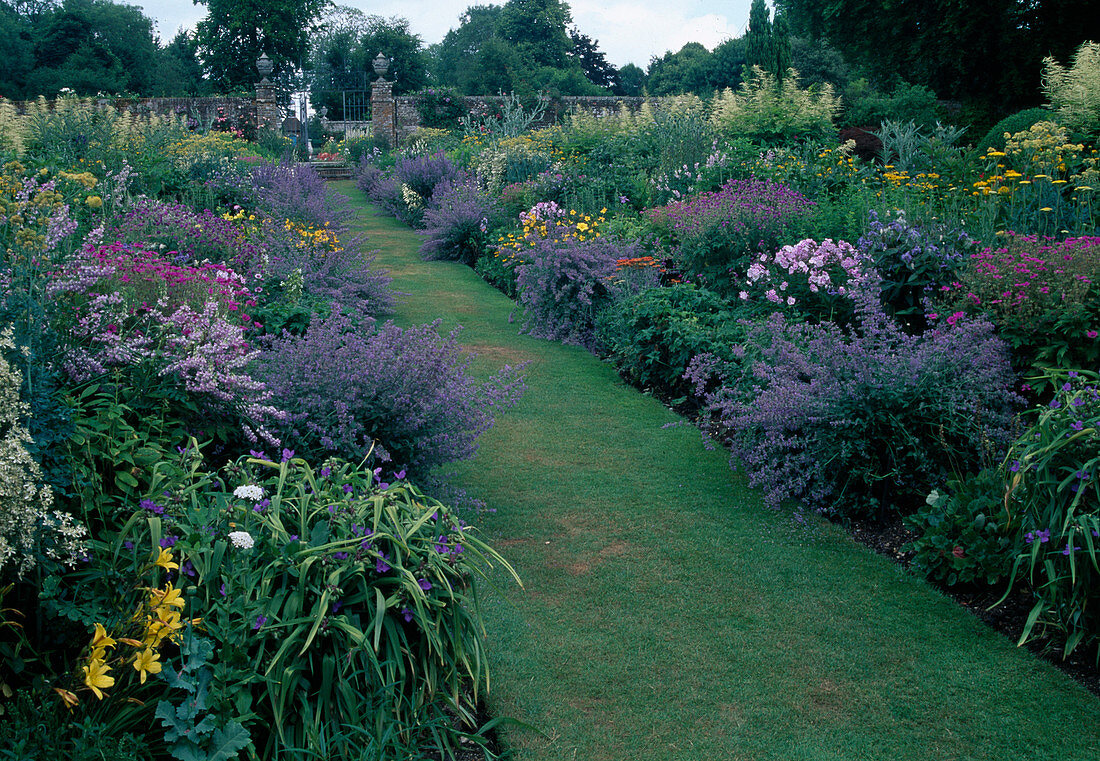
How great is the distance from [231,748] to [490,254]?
9746 mm

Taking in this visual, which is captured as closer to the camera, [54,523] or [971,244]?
[54,523]

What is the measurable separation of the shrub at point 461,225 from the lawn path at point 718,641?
295 inches

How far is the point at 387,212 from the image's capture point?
1725cm

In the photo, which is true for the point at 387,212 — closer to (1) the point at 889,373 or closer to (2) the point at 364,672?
(1) the point at 889,373

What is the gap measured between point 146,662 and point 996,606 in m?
3.24

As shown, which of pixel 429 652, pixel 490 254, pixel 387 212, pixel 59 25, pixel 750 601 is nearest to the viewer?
pixel 429 652

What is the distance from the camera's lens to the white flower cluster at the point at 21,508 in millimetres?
2029

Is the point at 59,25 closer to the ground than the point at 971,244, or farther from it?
farther from it

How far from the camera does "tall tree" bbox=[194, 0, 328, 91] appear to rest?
41.5 metres

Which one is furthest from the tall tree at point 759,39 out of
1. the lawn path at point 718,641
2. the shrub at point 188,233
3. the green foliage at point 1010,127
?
the lawn path at point 718,641

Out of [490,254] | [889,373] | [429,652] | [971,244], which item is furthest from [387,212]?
[429,652]

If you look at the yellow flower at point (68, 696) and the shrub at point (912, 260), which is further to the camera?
the shrub at point (912, 260)

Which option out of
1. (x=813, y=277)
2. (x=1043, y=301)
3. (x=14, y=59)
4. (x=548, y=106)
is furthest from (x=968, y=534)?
(x=14, y=59)

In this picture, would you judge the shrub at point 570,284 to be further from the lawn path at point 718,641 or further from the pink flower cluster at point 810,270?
the lawn path at point 718,641
